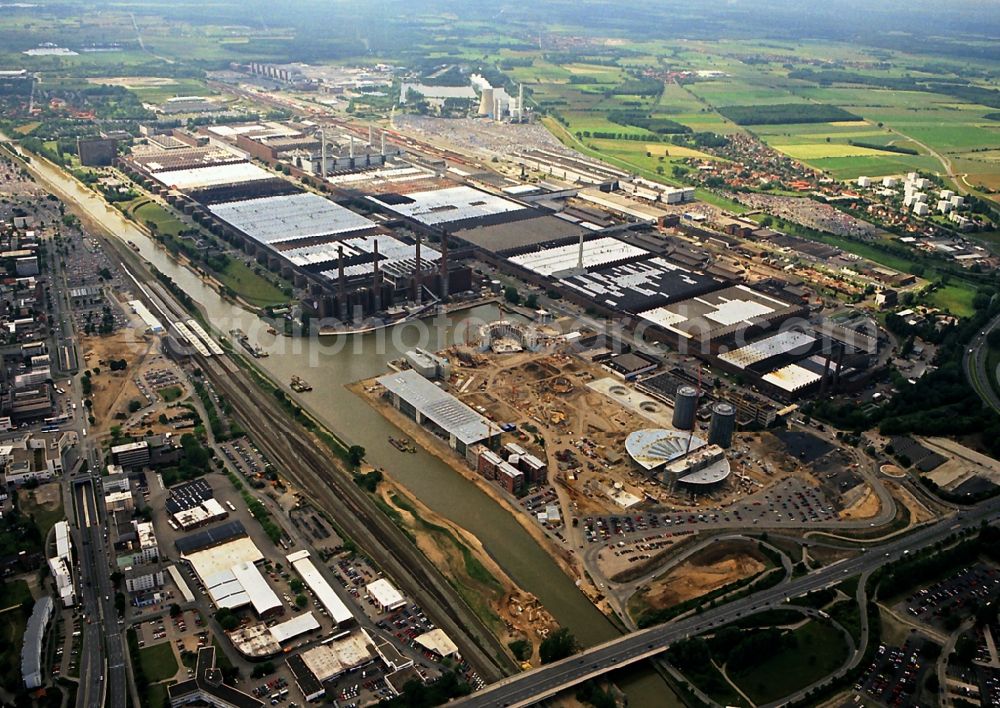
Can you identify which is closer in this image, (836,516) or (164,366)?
(836,516)

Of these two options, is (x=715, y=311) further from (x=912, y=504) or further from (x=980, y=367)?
(x=912, y=504)

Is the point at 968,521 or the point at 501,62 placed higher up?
the point at 501,62

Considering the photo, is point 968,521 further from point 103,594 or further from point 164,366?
point 164,366

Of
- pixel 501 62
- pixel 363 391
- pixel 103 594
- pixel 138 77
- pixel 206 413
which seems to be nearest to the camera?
pixel 103 594

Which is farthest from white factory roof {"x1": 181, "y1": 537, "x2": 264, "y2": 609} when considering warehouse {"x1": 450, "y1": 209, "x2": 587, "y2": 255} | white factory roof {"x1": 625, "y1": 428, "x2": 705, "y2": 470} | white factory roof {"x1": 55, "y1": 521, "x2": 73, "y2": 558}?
warehouse {"x1": 450, "y1": 209, "x2": 587, "y2": 255}

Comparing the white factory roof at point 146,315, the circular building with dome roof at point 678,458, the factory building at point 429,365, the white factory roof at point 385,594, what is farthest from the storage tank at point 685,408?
the white factory roof at point 146,315

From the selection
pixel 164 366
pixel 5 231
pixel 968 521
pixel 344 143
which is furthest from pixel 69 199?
pixel 968 521

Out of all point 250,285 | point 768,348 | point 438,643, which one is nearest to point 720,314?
point 768,348
